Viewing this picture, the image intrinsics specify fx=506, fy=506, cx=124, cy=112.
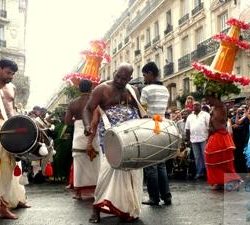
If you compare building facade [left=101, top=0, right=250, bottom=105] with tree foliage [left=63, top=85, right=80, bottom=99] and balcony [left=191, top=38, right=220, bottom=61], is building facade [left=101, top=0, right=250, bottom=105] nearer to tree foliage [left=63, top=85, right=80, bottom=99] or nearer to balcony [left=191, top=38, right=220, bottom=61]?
balcony [left=191, top=38, right=220, bottom=61]

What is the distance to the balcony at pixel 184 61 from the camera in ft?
108

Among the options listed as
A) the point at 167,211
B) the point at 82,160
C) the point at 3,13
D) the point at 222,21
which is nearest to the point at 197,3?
the point at 222,21

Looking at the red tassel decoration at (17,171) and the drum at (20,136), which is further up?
the drum at (20,136)

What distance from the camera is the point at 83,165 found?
24.3 ft

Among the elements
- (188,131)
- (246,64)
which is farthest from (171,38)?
(188,131)

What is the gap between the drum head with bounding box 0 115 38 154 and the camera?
5184mm

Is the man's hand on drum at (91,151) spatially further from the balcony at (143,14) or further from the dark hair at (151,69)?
the balcony at (143,14)

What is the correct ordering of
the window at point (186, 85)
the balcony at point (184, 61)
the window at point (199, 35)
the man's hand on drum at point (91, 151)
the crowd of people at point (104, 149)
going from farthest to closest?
the window at point (186, 85), the balcony at point (184, 61), the window at point (199, 35), the man's hand on drum at point (91, 151), the crowd of people at point (104, 149)

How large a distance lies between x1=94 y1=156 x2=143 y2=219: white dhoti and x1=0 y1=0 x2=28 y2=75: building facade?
47.7m

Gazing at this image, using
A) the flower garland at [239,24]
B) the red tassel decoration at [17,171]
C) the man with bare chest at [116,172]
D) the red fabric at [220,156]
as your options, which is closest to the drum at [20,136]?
the red tassel decoration at [17,171]

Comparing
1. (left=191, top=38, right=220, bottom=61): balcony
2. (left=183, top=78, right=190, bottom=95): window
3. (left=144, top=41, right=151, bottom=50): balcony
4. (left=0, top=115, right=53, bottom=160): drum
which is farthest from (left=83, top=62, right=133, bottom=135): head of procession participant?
(left=144, top=41, right=151, bottom=50): balcony

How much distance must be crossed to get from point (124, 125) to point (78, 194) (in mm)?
2970

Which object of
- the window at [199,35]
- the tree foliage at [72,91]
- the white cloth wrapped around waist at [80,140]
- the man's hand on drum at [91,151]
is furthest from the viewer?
the window at [199,35]

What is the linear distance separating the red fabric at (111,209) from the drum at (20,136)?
880mm
